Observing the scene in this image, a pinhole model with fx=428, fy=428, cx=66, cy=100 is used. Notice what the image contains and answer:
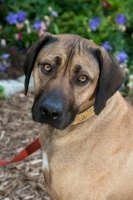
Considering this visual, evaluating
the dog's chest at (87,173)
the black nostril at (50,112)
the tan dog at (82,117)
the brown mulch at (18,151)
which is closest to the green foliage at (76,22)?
the brown mulch at (18,151)

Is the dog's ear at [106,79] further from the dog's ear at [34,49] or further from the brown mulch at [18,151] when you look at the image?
the brown mulch at [18,151]

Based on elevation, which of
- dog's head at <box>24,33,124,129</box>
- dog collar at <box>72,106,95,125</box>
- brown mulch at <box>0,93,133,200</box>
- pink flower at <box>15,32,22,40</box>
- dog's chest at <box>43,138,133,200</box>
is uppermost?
Answer: dog's head at <box>24,33,124,129</box>

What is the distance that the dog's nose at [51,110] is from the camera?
3256 mm

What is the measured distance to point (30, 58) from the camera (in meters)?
3.55

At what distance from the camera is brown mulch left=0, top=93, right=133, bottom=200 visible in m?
4.61

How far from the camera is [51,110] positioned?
327cm

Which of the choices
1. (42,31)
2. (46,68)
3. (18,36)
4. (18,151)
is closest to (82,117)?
(46,68)

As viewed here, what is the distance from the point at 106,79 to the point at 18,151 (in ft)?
7.14

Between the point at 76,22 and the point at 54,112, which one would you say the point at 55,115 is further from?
the point at 76,22

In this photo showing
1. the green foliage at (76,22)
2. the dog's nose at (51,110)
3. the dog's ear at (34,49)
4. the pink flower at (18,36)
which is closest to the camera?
the dog's nose at (51,110)

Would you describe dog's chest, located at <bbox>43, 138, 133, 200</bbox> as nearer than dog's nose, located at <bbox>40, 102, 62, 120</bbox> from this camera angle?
No

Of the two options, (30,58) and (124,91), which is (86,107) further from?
(124,91)

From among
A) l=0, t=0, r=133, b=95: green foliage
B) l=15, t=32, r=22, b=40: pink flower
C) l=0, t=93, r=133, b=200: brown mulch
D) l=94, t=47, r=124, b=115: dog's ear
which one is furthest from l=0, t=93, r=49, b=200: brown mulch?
l=94, t=47, r=124, b=115: dog's ear

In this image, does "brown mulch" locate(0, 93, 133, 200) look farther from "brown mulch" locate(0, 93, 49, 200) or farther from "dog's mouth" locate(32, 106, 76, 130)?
"dog's mouth" locate(32, 106, 76, 130)
